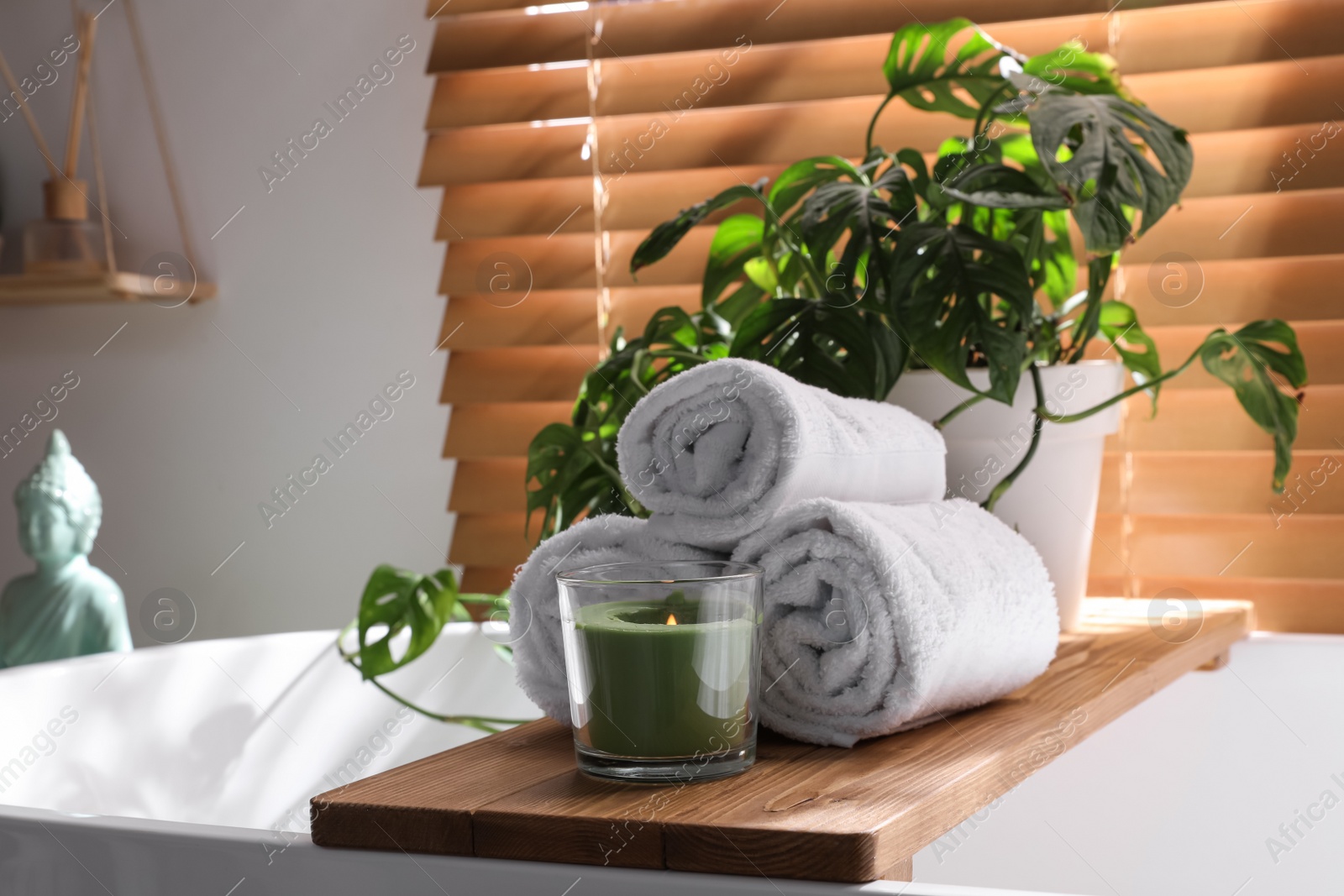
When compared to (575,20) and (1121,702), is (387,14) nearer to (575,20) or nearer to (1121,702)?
(575,20)

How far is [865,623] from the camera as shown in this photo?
49cm

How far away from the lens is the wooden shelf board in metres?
1.34

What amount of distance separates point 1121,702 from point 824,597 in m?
0.24

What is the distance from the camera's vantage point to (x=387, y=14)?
134cm

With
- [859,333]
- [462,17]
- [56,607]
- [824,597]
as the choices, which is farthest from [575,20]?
[824,597]

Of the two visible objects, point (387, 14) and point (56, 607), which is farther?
point (387, 14)

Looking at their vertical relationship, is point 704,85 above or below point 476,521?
above

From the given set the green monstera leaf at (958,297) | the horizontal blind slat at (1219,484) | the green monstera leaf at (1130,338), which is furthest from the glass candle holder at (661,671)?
the horizontal blind slat at (1219,484)

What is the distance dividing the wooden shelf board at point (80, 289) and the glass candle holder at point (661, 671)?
1.11 meters

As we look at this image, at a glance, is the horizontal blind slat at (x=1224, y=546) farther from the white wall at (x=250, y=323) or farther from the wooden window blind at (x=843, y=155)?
the white wall at (x=250, y=323)

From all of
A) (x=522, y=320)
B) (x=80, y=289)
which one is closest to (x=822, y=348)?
(x=522, y=320)

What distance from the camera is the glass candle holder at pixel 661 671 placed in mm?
434

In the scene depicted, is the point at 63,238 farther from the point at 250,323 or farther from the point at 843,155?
the point at 843,155

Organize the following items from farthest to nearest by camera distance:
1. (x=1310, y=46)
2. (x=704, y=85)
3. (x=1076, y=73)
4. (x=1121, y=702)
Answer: (x=704, y=85), (x=1310, y=46), (x=1076, y=73), (x=1121, y=702)
